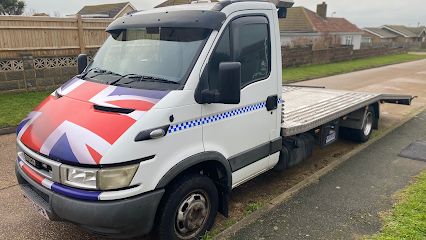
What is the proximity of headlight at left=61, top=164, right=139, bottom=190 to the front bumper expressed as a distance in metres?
0.13

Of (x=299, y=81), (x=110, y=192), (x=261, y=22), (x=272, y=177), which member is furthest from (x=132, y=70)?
(x=299, y=81)

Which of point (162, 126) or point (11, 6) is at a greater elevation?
point (11, 6)

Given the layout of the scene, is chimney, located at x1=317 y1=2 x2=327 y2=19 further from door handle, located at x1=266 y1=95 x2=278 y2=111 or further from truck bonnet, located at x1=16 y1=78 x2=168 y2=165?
truck bonnet, located at x1=16 y1=78 x2=168 y2=165

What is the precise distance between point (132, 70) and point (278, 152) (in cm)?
221

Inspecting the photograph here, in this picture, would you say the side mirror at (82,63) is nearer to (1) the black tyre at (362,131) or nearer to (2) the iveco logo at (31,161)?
(2) the iveco logo at (31,161)

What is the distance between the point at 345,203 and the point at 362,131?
2808 millimetres

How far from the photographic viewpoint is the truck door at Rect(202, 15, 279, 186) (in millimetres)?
3494

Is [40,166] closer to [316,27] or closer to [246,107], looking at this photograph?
[246,107]

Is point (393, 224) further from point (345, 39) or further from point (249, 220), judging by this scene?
point (345, 39)

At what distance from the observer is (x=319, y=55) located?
23.9 meters

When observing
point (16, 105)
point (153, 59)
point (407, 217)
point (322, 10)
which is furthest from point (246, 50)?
point (322, 10)

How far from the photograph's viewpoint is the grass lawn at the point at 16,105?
313 inches

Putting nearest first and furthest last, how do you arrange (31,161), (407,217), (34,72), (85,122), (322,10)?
(85,122), (31,161), (407,217), (34,72), (322,10)

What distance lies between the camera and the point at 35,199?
3.21m
